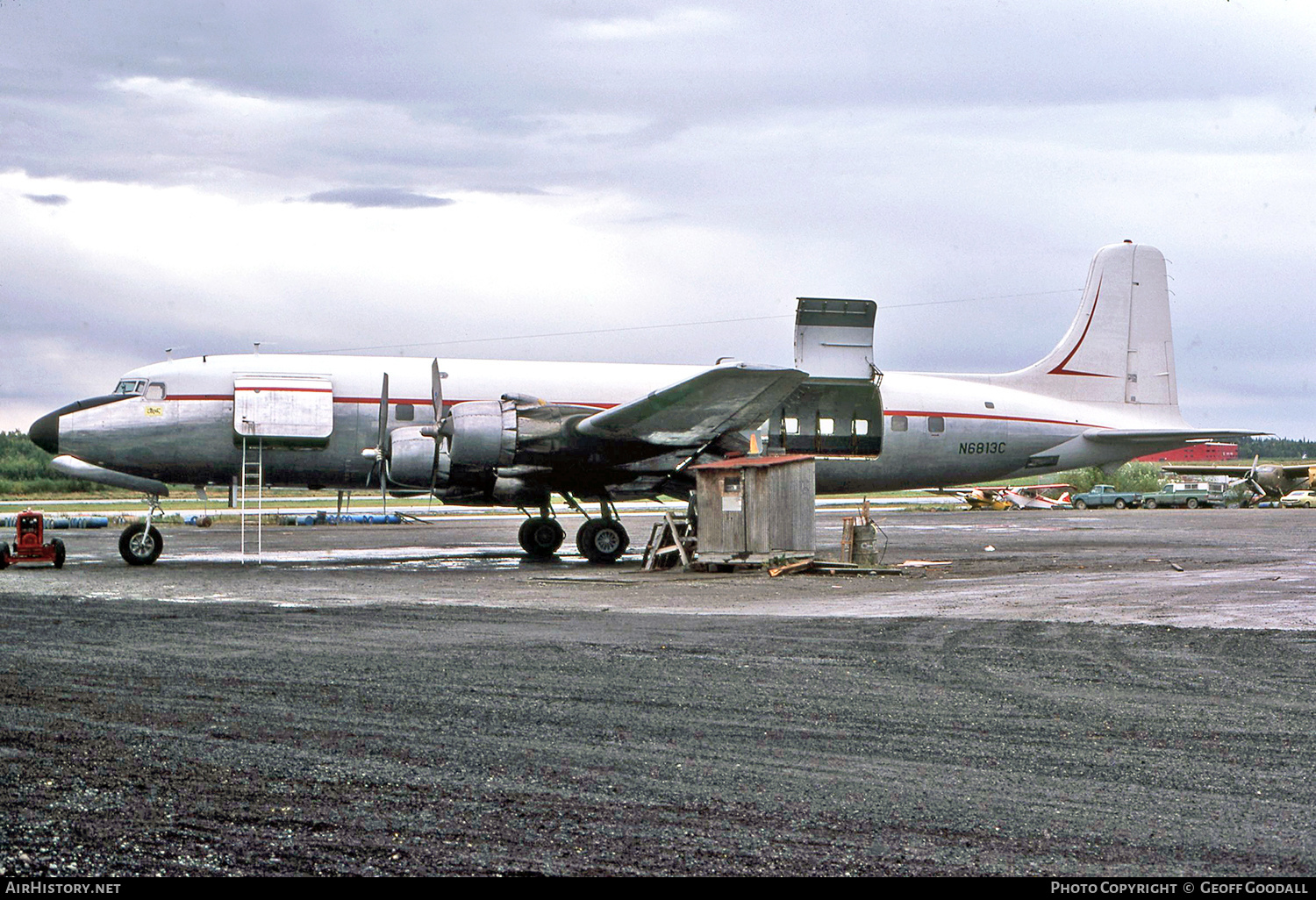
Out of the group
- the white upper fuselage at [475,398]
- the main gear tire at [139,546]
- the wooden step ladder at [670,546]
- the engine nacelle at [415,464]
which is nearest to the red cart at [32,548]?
the main gear tire at [139,546]

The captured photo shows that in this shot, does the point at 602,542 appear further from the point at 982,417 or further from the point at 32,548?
the point at 32,548

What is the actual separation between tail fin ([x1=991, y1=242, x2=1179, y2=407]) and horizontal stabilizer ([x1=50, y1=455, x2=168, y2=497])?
19969 millimetres

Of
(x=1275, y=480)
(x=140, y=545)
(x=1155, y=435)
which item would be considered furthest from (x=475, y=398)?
(x=1275, y=480)

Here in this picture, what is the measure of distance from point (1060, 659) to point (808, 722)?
361 centimetres

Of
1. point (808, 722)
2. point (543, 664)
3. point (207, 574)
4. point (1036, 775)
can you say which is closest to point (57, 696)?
point (543, 664)

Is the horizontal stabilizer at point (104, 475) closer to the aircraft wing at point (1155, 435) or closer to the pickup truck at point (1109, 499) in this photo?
the aircraft wing at point (1155, 435)

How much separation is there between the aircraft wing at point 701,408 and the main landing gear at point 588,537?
206 centimetres

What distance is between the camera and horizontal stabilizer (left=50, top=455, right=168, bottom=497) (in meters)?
21.1

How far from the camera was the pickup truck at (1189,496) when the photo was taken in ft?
194

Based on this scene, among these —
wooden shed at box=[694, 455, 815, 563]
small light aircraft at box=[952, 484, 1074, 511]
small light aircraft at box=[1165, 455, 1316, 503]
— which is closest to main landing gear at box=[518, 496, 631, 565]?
wooden shed at box=[694, 455, 815, 563]

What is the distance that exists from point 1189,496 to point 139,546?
54762 millimetres

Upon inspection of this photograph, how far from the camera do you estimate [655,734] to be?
6922mm

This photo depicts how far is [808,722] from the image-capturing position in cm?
732
